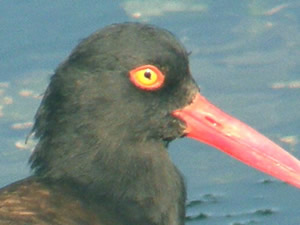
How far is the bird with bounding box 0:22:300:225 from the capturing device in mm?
10156

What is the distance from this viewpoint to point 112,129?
33.8 feet

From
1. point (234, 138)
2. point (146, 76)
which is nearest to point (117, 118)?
point (146, 76)

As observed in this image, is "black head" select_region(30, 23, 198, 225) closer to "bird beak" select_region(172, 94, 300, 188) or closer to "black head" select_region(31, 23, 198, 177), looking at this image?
"black head" select_region(31, 23, 198, 177)

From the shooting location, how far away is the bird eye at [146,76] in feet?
33.3

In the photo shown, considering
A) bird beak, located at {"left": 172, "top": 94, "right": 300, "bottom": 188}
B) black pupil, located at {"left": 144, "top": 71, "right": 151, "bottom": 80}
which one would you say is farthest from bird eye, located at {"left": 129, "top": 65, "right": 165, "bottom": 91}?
bird beak, located at {"left": 172, "top": 94, "right": 300, "bottom": 188}

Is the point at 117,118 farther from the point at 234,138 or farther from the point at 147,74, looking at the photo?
the point at 234,138

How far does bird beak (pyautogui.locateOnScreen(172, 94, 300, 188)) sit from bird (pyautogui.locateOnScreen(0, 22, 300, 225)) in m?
0.05

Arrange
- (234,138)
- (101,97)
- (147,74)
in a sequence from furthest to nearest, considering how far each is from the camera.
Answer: (234,138)
(101,97)
(147,74)

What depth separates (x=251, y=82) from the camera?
14.1m

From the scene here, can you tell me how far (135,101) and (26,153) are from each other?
335 centimetres

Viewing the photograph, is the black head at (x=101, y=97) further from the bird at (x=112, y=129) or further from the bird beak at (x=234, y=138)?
the bird beak at (x=234, y=138)

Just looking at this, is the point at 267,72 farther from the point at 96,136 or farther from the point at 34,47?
the point at 96,136

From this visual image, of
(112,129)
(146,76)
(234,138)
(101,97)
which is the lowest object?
(234,138)

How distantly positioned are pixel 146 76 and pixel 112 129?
0.42m
